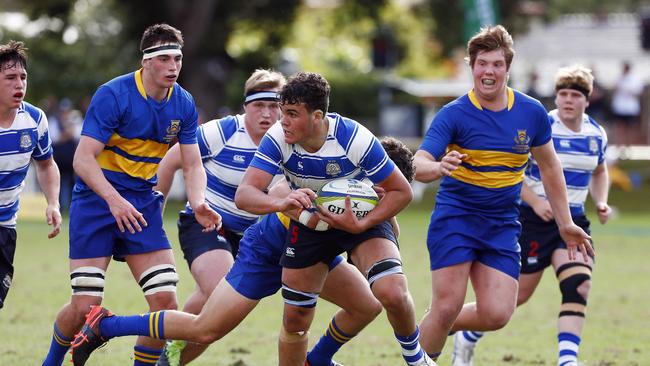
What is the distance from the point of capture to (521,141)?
7578 mm

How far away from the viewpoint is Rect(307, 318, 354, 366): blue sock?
25.0 ft

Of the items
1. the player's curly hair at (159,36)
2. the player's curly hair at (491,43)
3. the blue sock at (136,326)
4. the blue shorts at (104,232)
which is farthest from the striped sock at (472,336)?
the player's curly hair at (159,36)

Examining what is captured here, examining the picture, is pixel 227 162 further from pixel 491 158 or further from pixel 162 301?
pixel 491 158

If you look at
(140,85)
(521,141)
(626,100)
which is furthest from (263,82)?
(626,100)

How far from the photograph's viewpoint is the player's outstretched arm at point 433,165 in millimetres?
7117

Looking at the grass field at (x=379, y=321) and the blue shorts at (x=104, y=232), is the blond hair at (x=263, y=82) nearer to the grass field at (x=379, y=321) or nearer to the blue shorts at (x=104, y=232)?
the blue shorts at (x=104, y=232)

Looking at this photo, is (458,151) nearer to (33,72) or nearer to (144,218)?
(144,218)

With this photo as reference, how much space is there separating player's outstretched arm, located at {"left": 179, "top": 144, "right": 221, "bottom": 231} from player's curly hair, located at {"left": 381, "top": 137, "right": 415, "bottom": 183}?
1146mm

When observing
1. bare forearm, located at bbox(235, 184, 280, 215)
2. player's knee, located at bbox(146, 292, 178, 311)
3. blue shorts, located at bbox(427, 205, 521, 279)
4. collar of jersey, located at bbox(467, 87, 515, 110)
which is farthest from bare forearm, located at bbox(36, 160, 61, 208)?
collar of jersey, located at bbox(467, 87, 515, 110)

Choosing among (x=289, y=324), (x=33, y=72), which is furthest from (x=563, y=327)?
(x=33, y=72)

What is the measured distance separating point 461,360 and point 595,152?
72.9 inches

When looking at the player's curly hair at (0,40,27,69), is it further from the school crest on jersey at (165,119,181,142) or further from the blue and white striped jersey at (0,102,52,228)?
the school crest on jersey at (165,119,181,142)

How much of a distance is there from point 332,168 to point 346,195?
0.21 metres

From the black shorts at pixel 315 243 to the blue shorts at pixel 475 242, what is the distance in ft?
1.98
